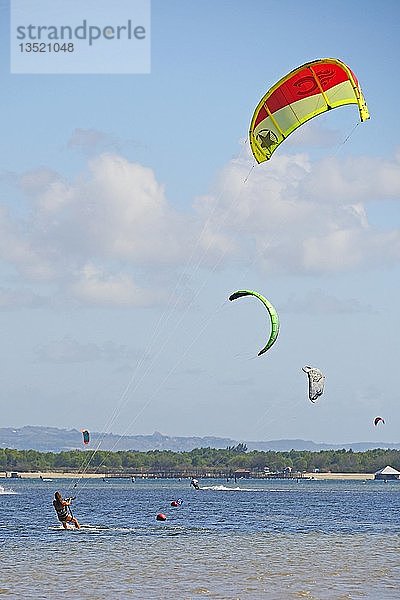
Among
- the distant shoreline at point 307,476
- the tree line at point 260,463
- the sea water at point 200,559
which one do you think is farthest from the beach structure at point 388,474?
the sea water at point 200,559

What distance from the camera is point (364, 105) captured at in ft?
76.3

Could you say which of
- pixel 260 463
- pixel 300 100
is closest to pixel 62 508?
pixel 300 100

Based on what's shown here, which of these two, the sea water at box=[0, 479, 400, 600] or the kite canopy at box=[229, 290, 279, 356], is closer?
the sea water at box=[0, 479, 400, 600]

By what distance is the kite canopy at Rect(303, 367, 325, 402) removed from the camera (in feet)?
118

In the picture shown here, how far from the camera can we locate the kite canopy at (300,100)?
77.9ft

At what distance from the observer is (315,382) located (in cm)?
3700

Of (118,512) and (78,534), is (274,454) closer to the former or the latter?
(118,512)

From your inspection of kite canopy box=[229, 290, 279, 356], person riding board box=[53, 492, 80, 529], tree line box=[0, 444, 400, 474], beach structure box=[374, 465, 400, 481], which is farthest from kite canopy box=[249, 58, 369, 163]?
tree line box=[0, 444, 400, 474]

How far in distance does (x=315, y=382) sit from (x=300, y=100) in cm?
1420

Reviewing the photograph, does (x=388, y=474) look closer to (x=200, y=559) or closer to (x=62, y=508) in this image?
(x=62, y=508)

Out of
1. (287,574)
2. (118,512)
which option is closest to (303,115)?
(287,574)

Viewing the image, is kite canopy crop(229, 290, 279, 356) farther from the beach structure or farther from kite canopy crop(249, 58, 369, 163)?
the beach structure

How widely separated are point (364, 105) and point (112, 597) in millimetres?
11007

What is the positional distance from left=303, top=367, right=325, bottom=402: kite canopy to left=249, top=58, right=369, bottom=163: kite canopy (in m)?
11.8
